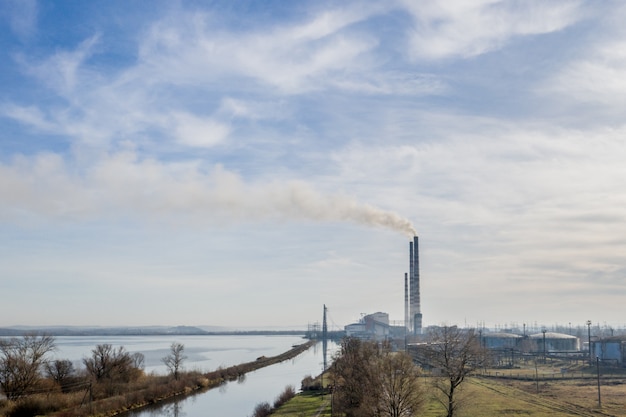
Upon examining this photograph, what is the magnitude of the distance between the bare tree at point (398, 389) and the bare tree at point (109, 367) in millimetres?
43798

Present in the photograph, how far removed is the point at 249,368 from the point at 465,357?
6353 centimetres

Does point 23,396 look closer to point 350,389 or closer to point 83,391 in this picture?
point 83,391

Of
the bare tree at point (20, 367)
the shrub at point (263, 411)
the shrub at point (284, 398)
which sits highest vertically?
the bare tree at point (20, 367)

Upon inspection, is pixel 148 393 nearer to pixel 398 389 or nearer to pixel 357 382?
pixel 357 382

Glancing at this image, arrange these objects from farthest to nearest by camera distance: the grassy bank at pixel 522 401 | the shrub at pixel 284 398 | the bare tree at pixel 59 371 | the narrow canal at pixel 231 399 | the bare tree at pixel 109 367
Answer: the bare tree at pixel 109 367
the bare tree at pixel 59 371
the shrub at pixel 284 398
the narrow canal at pixel 231 399
the grassy bank at pixel 522 401

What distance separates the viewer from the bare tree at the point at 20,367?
56.7 m

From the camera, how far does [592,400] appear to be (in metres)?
53.0

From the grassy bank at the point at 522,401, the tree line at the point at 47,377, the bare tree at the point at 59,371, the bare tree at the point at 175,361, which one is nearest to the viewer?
the grassy bank at the point at 522,401

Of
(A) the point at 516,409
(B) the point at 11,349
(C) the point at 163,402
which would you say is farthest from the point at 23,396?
(A) the point at 516,409

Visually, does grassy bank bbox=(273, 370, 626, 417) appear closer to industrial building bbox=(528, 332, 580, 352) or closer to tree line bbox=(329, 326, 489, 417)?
tree line bbox=(329, 326, 489, 417)

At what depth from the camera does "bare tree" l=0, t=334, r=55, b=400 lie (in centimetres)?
5669

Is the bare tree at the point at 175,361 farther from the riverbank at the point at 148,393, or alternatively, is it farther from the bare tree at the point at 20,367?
the bare tree at the point at 20,367

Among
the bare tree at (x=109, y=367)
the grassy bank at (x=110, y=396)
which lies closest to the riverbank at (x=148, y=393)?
the grassy bank at (x=110, y=396)

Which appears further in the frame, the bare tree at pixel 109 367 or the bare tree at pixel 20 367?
the bare tree at pixel 109 367
